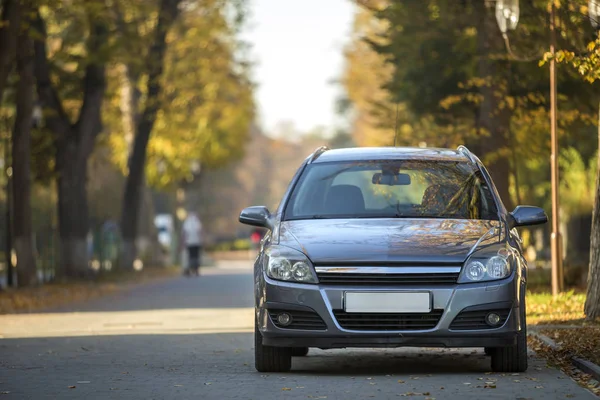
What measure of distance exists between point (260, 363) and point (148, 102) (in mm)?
28119

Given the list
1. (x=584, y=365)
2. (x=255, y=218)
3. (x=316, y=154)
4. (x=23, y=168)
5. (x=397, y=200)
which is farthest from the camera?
(x=23, y=168)

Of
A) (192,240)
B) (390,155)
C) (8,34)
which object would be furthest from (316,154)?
(192,240)

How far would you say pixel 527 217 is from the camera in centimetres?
1115

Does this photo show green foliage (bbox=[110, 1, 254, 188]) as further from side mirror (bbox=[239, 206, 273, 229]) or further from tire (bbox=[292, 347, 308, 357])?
side mirror (bbox=[239, 206, 273, 229])

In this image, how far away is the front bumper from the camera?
395 inches

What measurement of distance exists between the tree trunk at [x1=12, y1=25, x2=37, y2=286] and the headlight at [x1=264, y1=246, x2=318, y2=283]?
695 inches

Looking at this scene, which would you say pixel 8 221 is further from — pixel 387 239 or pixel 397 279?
A: pixel 397 279

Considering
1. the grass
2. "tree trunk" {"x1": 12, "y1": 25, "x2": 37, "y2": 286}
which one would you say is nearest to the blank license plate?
the grass

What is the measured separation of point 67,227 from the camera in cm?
3108

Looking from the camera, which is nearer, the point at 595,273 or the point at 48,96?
the point at 595,273

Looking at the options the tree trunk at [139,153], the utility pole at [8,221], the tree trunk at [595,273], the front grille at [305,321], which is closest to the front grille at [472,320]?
the front grille at [305,321]

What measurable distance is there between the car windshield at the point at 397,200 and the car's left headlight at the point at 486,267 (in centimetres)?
84

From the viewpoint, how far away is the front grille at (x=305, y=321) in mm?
10148

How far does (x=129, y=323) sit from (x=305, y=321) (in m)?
8.44
